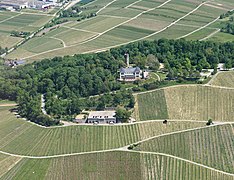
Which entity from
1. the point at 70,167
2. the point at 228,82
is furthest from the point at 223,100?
the point at 70,167

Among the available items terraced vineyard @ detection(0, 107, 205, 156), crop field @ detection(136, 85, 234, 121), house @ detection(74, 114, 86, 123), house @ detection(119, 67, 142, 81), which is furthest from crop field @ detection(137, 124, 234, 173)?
house @ detection(119, 67, 142, 81)

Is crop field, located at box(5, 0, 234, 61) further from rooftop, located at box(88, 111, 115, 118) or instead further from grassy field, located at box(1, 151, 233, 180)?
grassy field, located at box(1, 151, 233, 180)

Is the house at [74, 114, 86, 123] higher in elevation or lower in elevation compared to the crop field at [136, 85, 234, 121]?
lower

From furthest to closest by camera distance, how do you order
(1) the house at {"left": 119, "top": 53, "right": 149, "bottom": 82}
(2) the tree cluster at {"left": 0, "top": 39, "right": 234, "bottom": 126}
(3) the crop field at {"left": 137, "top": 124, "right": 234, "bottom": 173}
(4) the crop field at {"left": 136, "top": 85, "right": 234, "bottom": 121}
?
(1) the house at {"left": 119, "top": 53, "right": 149, "bottom": 82} < (2) the tree cluster at {"left": 0, "top": 39, "right": 234, "bottom": 126} < (4) the crop field at {"left": 136, "top": 85, "right": 234, "bottom": 121} < (3) the crop field at {"left": 137, "top": 124, "right": 234, "bottom": 173}

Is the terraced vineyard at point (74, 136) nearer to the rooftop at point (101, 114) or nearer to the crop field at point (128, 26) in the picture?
the rooftop at point (101, 114)

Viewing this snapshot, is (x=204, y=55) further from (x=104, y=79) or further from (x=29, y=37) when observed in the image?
(x=29, y=37)
